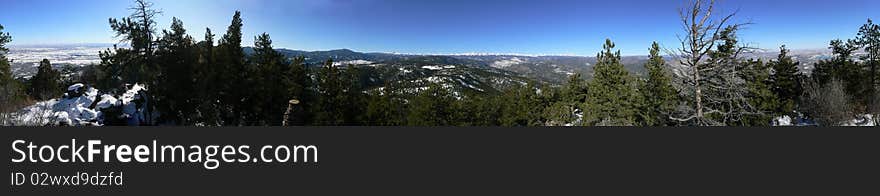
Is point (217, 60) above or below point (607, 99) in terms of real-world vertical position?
above

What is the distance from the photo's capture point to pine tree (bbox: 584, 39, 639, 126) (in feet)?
79.5

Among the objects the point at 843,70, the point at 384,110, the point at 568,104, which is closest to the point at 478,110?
the point at 384,110

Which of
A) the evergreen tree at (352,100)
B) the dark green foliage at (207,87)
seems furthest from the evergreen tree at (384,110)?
the dark green foliage at (207,87)

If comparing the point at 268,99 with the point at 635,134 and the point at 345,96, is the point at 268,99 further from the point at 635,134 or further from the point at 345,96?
the point at 635,134

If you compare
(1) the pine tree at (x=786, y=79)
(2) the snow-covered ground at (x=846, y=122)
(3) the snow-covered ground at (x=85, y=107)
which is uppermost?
(1) the pine tree at (x=786, y=79)

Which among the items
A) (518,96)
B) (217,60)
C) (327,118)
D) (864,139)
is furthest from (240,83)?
(864,139)

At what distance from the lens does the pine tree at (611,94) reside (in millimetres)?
24234

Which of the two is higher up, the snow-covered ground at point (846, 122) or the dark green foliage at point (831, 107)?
the dark green foliage at point (831, 107)

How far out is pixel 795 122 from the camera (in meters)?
31.0

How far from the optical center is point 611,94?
2455 centimetres

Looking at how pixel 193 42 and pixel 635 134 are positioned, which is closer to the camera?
pixel 635 134

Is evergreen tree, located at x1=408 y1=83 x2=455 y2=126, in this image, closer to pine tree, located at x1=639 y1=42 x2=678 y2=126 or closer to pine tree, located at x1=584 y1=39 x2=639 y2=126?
pine tree, located at x1=584 y1=39 x2=639 y2=126

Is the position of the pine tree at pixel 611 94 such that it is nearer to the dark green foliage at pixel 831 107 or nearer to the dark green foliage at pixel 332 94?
the dark green foliage at pixel 831 107

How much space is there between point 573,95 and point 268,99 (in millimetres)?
23226
